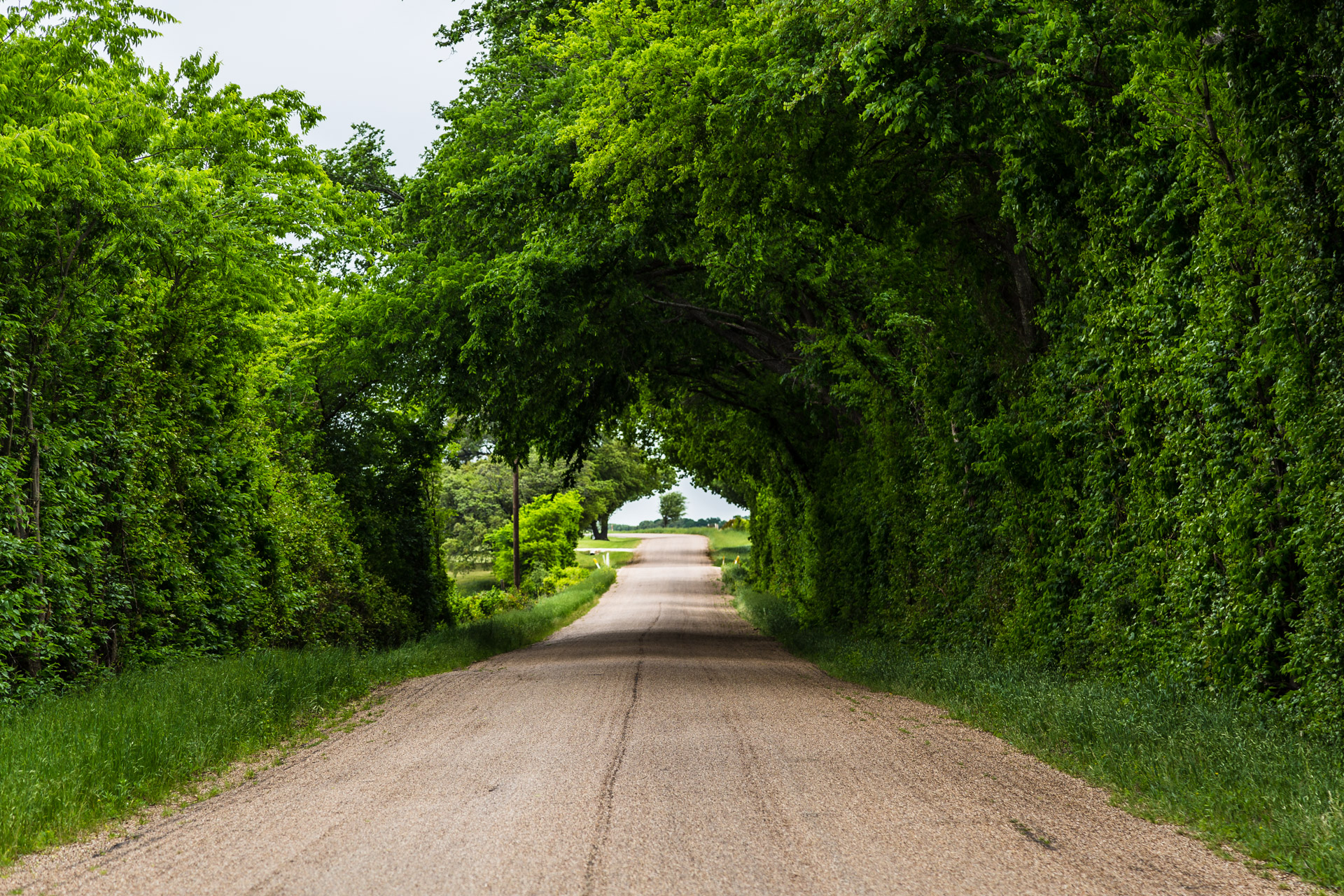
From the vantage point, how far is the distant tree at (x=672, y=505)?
396 ft

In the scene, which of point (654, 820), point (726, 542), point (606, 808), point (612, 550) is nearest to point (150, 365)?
point (606, 808)

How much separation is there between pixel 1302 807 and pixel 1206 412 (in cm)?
335

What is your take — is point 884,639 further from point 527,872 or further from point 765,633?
point 527,872

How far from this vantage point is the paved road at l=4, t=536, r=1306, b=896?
517 cm

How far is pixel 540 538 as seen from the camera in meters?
59.7

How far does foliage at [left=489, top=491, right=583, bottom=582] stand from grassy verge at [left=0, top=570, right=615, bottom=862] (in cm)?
4293

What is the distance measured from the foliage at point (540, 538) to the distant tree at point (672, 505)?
188 feet

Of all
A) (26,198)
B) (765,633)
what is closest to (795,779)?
(26,198)

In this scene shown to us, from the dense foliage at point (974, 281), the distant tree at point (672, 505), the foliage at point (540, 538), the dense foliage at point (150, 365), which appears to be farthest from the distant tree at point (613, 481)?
the dense foliage at point (150, 365)

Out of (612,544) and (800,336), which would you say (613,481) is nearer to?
(612,544)

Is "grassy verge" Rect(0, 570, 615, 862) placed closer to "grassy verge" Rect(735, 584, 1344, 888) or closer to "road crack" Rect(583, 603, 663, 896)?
"road crack" Rect(583, 603, 663, 896)

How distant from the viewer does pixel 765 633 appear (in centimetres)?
2806

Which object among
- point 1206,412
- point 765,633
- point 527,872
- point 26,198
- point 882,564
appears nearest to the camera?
point 527,872

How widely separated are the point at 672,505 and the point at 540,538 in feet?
209
